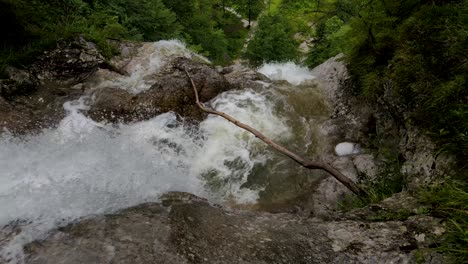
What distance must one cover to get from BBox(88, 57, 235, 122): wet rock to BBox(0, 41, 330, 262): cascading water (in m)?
0.28

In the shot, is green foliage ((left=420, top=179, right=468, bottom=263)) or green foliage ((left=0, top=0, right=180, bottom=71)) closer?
green foliage ((left=420, top=179, right=468, bottom=263))

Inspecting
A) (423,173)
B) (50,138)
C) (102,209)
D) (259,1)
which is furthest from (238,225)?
(259,1)

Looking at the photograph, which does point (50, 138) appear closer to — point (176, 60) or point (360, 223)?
point (176, 60)

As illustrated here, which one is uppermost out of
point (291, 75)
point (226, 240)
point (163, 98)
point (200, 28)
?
point (200, 28)

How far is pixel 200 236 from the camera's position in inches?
180

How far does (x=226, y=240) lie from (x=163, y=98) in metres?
5.79

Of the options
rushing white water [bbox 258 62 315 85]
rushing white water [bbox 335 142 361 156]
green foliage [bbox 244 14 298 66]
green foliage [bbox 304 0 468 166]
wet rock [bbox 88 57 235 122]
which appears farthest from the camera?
green foliage [bbox 244 14 298 66]

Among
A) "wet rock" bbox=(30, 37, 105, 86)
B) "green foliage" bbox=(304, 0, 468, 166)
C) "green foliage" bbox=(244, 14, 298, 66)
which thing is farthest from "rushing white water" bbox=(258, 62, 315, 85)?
"wet rock" bbox=(30, 37, 105, 86)

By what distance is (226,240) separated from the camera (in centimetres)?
452

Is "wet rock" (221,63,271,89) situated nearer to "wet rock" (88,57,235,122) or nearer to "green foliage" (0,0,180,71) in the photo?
"wet rock" (88,57,235,122)

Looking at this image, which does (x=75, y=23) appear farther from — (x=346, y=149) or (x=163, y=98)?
(x=346, y=149)

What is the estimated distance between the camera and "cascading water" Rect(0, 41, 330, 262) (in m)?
5.27

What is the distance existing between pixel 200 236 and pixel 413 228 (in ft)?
8.97

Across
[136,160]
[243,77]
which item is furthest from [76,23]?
[136,160]
